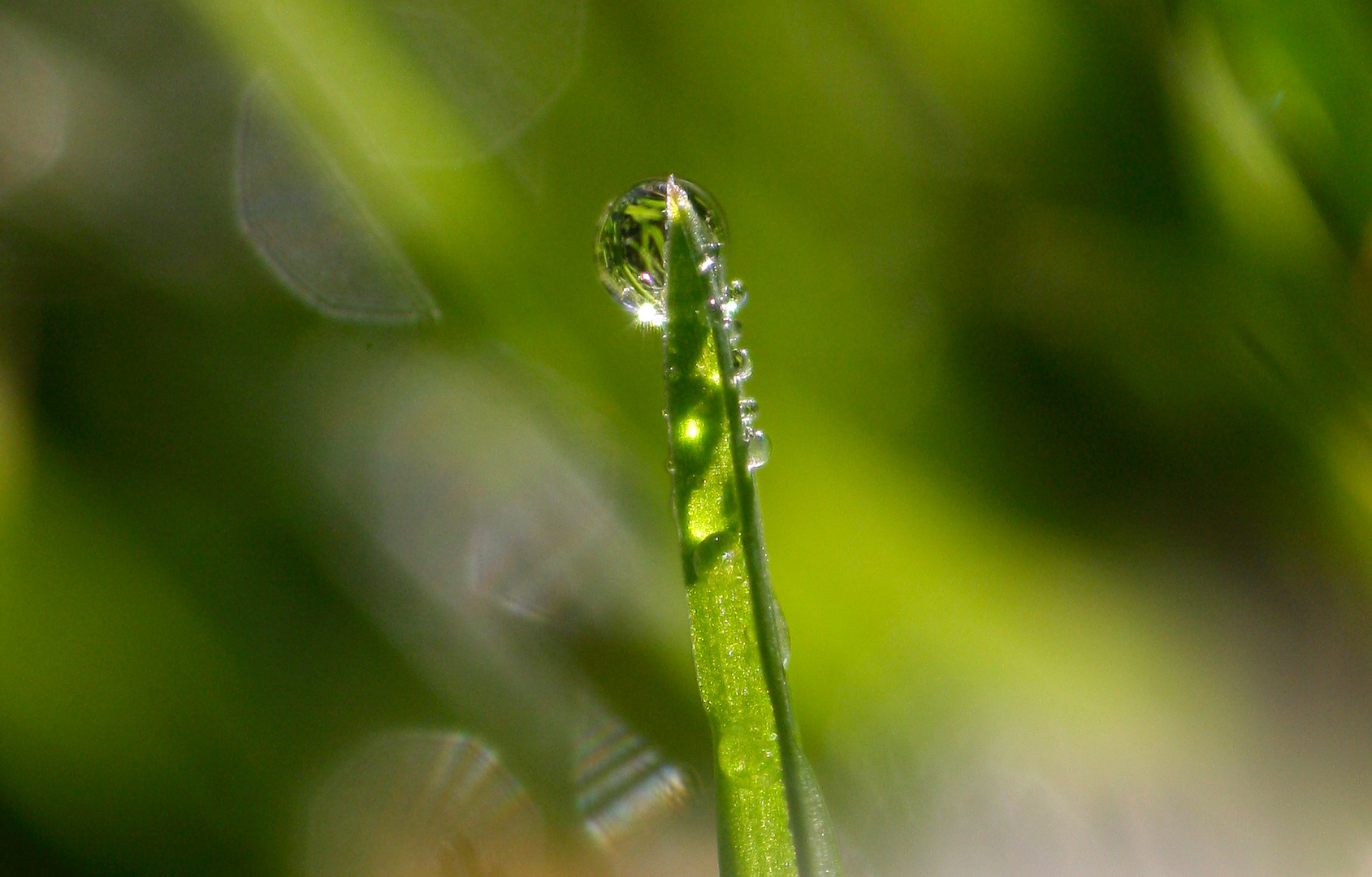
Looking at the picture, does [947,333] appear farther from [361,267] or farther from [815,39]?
[361,267]

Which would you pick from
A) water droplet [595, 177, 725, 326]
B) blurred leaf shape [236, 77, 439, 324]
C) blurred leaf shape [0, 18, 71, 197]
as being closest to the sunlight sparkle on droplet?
water droplet [595, 177, 725, 326]

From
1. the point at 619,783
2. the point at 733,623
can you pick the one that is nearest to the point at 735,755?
the point at 733,623

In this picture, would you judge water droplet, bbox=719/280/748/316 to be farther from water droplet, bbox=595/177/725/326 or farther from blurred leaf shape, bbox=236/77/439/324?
blurred leaf shape, bbox=236/77/439/324

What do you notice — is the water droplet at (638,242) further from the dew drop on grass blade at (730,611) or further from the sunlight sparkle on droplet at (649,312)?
the dew drop on grass blade at (730,611)

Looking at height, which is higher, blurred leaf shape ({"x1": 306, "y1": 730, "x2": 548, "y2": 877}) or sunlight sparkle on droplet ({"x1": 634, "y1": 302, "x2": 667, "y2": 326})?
sunlight sparkle on droplet ({"x1": 634, "y1": 302, "x2": 667, "y2": 326})

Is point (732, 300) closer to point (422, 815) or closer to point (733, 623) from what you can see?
point (733, 623)

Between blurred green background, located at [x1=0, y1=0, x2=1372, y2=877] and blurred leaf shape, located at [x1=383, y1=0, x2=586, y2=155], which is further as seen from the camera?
blurred leaf shape, located at [x1=383, y1=0, x2=586, y2=155]

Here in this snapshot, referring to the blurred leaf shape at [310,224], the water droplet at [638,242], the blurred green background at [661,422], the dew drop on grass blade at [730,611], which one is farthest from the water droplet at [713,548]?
the blurred leaf shape at [310,224]
